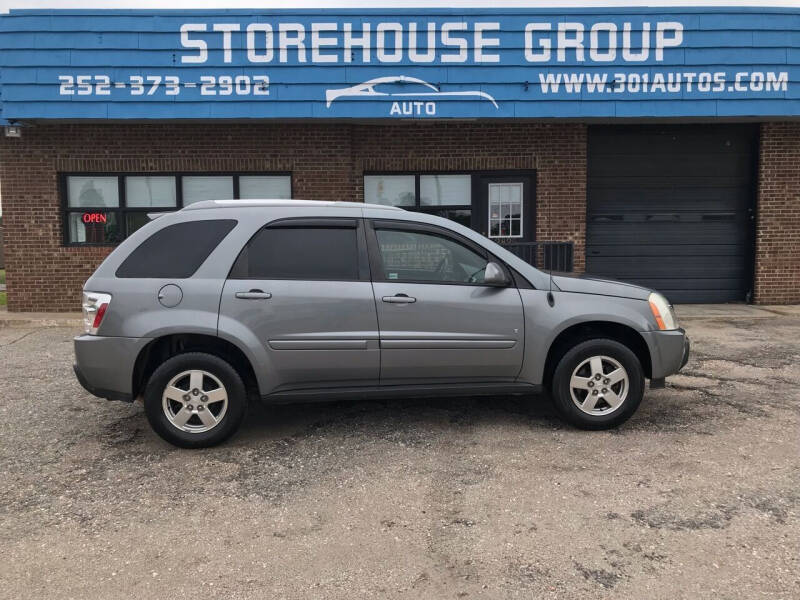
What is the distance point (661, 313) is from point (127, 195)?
9.29m

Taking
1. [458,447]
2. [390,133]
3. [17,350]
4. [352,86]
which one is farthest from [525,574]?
[390,133]

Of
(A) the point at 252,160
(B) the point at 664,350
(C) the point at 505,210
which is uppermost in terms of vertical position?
(A) the point at 252,160

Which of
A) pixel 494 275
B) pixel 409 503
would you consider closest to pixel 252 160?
pixel 494 275

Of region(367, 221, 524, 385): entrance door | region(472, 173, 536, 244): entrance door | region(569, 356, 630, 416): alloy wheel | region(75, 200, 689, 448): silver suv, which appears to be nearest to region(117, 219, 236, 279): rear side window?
region(75, 200, 689, 448): silver suv

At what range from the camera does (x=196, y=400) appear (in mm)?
4402

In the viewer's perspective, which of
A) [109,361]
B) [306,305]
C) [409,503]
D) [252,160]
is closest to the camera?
[409,503]

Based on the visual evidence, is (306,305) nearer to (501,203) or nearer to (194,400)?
(194,400)

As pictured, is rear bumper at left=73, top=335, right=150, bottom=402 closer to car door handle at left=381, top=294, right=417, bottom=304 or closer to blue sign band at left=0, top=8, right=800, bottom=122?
car door handle at left=381, top=294, right=417, bottom=304

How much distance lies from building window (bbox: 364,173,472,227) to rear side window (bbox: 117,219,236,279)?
6.71m

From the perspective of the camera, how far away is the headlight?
483 centimetres

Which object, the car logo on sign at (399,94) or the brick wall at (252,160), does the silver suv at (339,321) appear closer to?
the car logo on sign at (399,94)

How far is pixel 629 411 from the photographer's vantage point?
4758 millimetres

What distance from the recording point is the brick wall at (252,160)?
34.9 feet

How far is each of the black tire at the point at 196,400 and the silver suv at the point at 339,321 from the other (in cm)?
1
